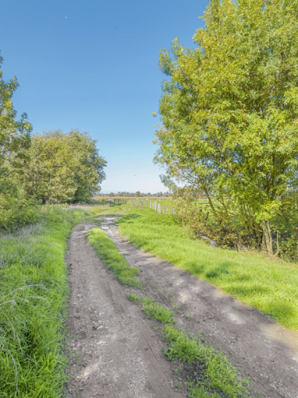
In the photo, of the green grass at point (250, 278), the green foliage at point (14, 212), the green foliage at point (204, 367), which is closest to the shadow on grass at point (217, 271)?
the green grass at point (250, 278)

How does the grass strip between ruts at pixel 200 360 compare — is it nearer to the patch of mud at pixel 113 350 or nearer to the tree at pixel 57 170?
the patch of mud at pixel 113 350

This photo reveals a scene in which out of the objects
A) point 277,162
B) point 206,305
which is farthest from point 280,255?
point 206,305

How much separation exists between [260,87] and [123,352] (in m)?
11.6

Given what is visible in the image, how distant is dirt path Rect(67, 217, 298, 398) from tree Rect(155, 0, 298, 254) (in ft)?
17.6

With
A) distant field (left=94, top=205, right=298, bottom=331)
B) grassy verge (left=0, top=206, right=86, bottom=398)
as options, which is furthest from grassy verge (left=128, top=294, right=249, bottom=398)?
distant field (left=94, top=205, right=298, bottom=331)

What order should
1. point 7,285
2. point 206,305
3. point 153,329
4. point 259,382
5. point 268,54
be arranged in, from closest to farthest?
point 259,382 < point 153,329 < point 7,285 < point 206,305 < point 268,54

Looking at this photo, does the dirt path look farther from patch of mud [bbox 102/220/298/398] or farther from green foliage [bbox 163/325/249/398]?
green foliage [bbox 163/325/249/398]

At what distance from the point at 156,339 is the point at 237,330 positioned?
1836 millimetres

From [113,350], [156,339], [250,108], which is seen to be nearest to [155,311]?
[156,339]

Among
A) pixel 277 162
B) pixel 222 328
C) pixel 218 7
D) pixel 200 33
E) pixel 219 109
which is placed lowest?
pixel 222 328

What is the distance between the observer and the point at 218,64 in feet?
30.9

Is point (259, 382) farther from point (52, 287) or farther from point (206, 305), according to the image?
point (52, 287)

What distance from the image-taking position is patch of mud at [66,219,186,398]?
9.04ft

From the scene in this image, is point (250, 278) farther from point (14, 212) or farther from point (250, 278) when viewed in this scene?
point (14, 212)
